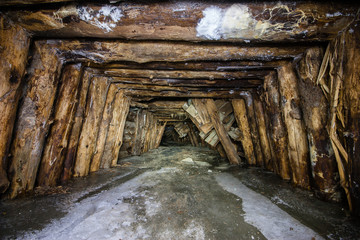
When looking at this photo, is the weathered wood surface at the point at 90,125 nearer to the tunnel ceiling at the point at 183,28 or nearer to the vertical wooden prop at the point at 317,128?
the tunnel ceiling at the point at 183,28

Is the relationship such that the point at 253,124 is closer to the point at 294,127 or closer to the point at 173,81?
the point at 294,127

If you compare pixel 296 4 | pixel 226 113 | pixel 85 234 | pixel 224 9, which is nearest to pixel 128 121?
pixel 226 113

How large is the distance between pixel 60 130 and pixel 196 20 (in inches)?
103

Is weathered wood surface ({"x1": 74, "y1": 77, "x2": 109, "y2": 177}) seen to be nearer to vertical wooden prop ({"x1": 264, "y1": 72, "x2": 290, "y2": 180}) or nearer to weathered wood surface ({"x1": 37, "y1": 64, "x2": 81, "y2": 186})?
weathered wood surface ({"x1": 37, "y1": 64, "x2": 81, "y2": 186})

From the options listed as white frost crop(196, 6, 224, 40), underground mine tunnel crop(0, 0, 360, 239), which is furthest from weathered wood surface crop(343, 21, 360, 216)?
white frost crop(196, 6, 224, 40)

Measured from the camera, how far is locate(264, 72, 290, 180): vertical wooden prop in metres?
2.84

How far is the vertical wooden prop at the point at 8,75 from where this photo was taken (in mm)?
1654

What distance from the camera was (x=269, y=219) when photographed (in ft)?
5.43

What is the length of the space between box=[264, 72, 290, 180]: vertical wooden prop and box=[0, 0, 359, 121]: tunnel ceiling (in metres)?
0.51

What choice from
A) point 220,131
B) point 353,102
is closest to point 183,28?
point 353,102

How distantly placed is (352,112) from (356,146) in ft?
1.20

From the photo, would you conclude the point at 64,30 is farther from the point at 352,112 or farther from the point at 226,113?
the point at 226,113

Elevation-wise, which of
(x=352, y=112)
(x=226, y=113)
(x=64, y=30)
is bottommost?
(x=352, y=112)

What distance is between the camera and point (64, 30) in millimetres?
1779
